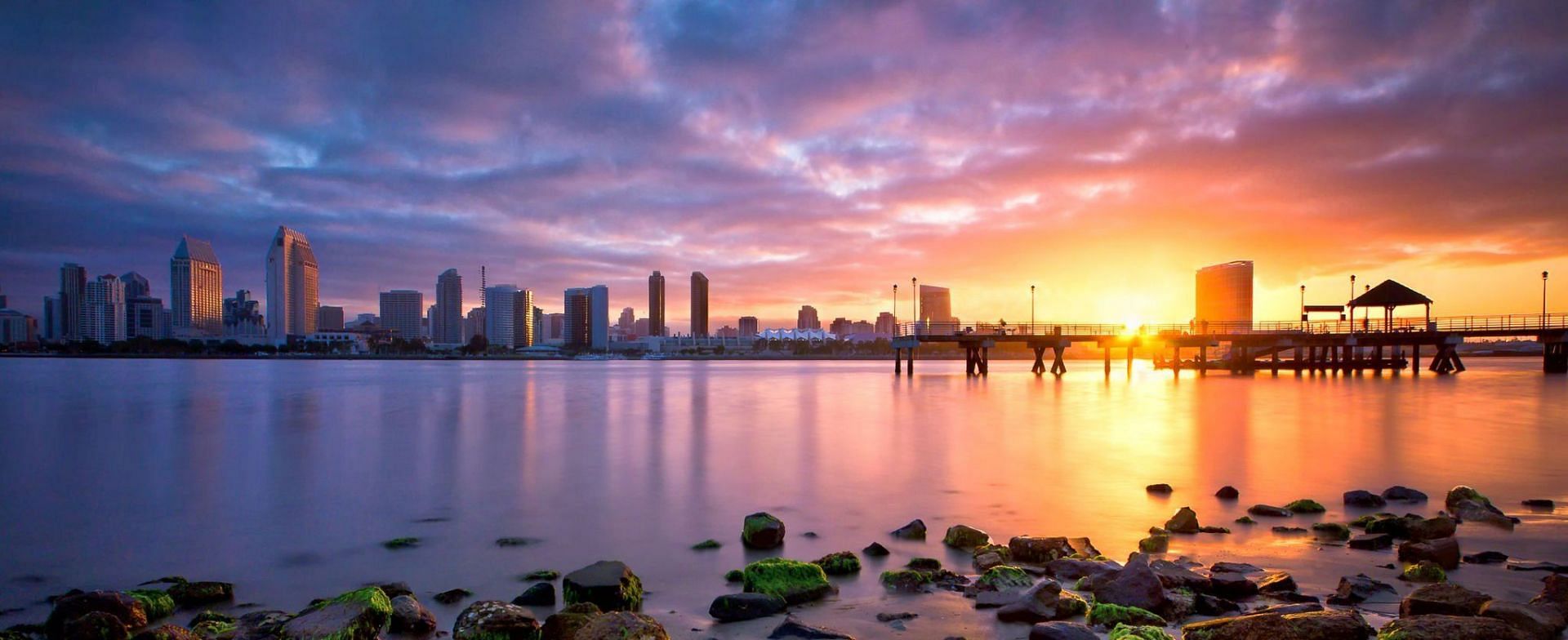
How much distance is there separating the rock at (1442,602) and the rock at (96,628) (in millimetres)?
10943

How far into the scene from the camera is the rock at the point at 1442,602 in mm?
6516

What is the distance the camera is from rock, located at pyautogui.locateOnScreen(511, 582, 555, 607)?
779 cm

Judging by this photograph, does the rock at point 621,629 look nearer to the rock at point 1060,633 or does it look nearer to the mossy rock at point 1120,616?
the rock at point 1060,633

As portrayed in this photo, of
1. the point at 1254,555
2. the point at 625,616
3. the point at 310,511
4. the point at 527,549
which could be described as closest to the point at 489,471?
the point at 310,511

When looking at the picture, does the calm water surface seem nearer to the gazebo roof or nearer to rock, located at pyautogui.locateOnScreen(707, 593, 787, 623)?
rock, located at pyautogui.locateOnScreen(707, 593, 787, 623)

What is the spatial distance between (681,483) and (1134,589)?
33.9ft

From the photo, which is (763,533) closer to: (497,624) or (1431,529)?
(497,624)

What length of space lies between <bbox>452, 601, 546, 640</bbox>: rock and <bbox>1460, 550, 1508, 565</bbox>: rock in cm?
1010

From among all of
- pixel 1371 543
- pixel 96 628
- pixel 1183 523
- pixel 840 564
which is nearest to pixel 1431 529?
pixel 1371 543

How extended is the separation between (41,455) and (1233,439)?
3272cm

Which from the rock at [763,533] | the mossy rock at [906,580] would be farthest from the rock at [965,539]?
the rock at [763,533]

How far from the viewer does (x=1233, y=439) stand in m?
22.4

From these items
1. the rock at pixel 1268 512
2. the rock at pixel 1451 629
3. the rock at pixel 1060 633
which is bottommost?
the rock at pixel 1268 512

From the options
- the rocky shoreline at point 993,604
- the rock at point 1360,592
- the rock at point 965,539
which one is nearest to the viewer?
the rocky shoreline at point 993,604
